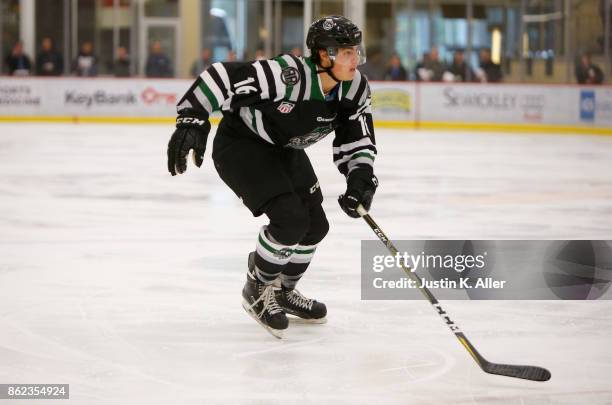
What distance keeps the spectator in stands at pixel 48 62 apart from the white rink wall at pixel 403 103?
90cm

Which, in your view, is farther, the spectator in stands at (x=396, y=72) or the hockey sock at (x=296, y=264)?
the spectator in stands at (x=396, y=72)

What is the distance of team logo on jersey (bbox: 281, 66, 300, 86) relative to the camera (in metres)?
3.49

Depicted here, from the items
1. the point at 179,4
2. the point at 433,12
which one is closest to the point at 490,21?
the point at 433,12

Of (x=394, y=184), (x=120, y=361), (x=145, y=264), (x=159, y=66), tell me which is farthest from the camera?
(x=159, y=66)

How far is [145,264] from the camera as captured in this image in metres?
5.07

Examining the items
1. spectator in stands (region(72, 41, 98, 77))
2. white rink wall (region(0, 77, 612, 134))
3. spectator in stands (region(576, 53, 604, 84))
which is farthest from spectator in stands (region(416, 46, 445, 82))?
spectator in stands (region(72, 41, 98, 77))

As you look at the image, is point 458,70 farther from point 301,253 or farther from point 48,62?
point 301,253

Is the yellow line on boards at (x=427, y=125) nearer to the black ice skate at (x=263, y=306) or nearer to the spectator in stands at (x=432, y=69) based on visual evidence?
the spectator in stands at (x=432, y=69)

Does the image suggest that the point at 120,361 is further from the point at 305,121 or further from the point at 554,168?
the point at 554,168

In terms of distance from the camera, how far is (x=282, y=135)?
142 inches

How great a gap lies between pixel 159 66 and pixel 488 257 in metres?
11.9

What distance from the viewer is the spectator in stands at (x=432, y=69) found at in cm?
1625

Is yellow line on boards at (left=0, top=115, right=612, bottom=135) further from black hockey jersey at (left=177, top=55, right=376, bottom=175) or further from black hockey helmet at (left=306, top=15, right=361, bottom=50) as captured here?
black hockey helmet at (left=306, top=15, right=361, bottom=50)

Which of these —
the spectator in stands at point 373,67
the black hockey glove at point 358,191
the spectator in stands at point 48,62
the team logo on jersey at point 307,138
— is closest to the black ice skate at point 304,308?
the black hockey glove at point 358,191
